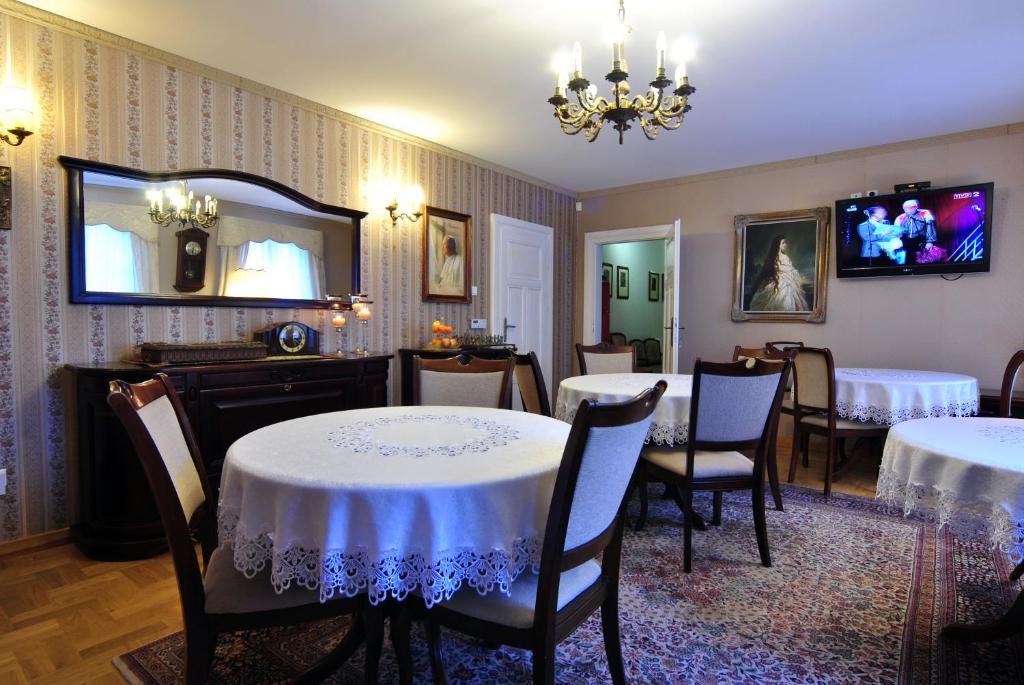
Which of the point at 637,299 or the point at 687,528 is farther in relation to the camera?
the point at 637,299

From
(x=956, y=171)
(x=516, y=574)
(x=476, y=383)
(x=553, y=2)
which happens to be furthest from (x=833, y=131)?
(x=516, y=574)

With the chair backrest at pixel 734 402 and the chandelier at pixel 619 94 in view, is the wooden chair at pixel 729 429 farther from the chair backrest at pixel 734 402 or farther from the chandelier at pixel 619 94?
the chandelier at pixel 619 94

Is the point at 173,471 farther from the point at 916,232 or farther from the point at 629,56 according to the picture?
the point at 916,232

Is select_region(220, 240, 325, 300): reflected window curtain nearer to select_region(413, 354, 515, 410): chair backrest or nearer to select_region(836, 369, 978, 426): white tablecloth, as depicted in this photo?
select_region(413, 354, 515, 410): chair backrest

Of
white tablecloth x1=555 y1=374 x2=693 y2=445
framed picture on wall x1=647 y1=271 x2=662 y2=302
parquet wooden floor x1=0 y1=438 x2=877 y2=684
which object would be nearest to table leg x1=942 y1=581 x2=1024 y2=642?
white tablecloth x1=555 y1=374 x2=693 y2=445

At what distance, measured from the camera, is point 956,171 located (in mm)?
4301

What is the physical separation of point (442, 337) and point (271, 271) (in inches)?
56.1

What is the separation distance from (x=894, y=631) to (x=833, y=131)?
12.2ft

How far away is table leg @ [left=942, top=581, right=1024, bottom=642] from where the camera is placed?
5.51ft

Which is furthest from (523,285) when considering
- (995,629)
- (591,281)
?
(995,629)

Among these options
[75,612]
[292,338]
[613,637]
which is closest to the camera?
[613,637]

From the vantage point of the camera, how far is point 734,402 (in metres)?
2.37

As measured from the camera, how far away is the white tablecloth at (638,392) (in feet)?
8.70

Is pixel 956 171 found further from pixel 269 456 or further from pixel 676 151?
pixel 269 456
